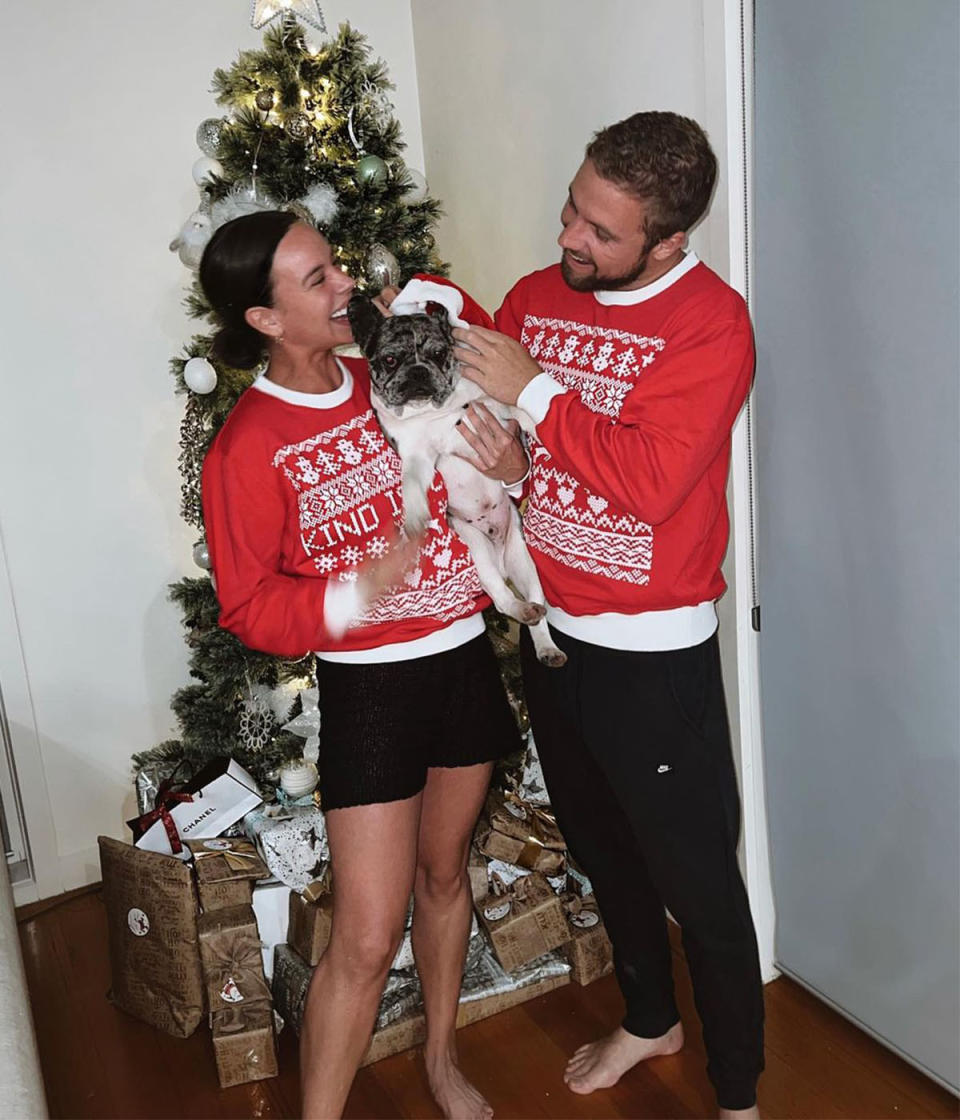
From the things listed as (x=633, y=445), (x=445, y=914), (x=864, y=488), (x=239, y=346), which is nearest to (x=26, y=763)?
(x=445, y=914)

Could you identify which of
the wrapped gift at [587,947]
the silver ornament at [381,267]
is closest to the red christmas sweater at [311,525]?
the silver ornament at [381,267]

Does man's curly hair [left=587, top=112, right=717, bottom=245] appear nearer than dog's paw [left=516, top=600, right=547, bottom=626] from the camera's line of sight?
Yes

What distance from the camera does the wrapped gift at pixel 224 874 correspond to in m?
2.46

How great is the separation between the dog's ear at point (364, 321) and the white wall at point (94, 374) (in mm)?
1559

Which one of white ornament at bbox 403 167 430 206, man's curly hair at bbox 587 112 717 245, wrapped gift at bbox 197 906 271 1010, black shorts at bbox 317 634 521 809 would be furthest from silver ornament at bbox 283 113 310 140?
wrapped gift at bbox 197 906 271 1010

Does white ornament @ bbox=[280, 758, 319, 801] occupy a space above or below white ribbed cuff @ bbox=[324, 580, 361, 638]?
below

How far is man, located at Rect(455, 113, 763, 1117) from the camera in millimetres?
1633

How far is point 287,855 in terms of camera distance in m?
2.52

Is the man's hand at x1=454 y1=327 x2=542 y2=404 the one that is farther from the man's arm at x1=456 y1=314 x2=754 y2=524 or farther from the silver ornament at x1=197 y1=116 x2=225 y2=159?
the silver ornament at x1=197 y1=116 x2=225 y2=159

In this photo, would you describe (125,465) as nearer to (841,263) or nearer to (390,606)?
(390,606)

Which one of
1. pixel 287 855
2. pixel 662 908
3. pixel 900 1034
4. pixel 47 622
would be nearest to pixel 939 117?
pixel 662 908

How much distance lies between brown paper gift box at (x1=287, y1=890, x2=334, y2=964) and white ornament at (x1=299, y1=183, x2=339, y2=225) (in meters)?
1.48

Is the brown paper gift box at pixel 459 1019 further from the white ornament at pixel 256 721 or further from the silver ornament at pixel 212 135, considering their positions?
the silver ornament at pixel 212 135

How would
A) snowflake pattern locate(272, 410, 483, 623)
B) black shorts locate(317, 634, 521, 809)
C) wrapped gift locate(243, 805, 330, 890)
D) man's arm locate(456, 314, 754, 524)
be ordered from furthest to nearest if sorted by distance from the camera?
wrapped gift locate(243, 805, 330, 890) < black shorts locate(317, 634, 521, 809) < snowflake pattern locate(272, 410, 483, 623) < man's arm locate(456, 314, 754, 524)
